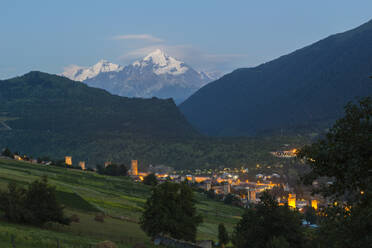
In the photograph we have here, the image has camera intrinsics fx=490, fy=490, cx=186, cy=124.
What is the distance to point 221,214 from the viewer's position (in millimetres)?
91438

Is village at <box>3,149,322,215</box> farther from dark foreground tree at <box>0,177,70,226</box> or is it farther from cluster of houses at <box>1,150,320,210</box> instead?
dark foreground tree at <box>0,177,70,226</box>

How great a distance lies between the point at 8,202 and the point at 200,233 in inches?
1199

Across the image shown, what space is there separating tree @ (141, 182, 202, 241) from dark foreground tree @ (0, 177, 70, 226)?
8108 mm

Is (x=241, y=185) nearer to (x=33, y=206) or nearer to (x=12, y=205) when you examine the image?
(x=33, y=206)

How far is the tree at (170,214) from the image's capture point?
4138cm

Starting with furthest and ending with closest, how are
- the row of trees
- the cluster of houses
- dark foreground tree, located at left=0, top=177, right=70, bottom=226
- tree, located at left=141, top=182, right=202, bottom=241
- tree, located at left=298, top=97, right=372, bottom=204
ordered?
the cluster of houses < tree, located at left=141, top=182, right=202, bottom=241 < dark foreground tree, located at left=0, top=177, right=70, bottom=226 < the row of trees < tree, located at left=298, top=97, right=372, bottom=204

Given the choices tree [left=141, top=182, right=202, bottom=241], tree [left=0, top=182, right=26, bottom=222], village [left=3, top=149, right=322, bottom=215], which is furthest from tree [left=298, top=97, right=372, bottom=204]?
village [left=3, top=149, right=322, bottom=215]

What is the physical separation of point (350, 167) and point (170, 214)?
27819 millimetres

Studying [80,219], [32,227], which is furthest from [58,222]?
[80,219]

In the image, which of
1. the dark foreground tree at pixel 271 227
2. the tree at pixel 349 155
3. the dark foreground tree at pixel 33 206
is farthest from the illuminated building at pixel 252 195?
the tree at pixel 349 155

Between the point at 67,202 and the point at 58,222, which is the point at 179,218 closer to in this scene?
the point at 58,222

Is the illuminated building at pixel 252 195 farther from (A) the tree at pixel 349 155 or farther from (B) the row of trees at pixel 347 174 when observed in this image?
(A) the tree at pixel 349 155

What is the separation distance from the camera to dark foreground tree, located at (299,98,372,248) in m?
16.2

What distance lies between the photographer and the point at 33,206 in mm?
34719
